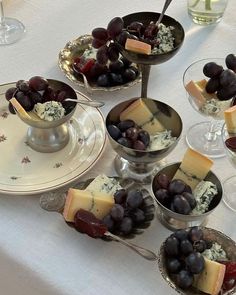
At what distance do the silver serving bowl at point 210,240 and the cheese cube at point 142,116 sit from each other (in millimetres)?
214

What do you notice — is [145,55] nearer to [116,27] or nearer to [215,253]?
[116,27]

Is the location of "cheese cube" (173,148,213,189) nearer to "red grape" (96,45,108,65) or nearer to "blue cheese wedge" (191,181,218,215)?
"blue cheese wedge" (191,181,218,215)

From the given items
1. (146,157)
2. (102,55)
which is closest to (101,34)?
(102,55)

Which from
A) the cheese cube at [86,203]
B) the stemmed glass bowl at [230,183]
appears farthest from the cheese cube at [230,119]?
the cheese cube at [86,203]

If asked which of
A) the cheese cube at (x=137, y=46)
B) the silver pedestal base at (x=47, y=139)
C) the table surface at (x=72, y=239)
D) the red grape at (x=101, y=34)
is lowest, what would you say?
the table surface at (x=72, y=239)

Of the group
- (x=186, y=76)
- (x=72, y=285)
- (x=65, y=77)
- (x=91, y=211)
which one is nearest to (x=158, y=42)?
(x=186, y=76)

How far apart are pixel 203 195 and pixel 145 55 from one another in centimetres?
28

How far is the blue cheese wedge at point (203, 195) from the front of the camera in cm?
82

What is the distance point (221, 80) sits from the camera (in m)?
0.94

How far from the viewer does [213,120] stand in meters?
1.05

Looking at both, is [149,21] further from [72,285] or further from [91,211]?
[72,285]

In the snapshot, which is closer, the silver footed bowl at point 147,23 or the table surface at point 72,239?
the table surface at point 72,239

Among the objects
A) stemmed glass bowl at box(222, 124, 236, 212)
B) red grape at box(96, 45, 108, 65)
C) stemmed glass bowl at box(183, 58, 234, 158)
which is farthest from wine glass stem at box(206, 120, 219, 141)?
red grape at box(96, 45, 108, 65)

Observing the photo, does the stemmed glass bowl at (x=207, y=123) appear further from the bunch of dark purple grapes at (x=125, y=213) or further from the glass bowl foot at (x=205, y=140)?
the bunch of dark purple grapes at (x=125, y=213)
